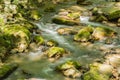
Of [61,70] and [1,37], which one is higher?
[1,37]

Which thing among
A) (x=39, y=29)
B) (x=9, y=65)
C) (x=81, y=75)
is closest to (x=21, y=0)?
(x=39, y=29)

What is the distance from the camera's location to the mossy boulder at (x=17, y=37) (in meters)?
13.5

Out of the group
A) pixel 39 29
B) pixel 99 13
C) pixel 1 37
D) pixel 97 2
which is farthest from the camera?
pixel 97 2

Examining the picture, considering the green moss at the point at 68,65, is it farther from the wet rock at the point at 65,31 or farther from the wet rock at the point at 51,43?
the wet rock at the point at 65,31

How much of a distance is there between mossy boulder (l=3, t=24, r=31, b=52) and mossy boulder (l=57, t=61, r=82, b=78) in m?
2.98

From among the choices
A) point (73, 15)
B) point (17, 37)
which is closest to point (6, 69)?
point (17, 37)

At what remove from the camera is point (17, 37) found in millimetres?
13914

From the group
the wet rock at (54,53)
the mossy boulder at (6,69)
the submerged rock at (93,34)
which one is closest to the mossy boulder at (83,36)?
the submerged rock at (93,34)

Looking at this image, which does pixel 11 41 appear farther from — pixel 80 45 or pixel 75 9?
pixel 75 9

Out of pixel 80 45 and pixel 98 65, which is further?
pixel 80 45

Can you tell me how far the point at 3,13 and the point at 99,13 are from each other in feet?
22.6

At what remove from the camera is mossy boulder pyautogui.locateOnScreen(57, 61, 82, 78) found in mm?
10852

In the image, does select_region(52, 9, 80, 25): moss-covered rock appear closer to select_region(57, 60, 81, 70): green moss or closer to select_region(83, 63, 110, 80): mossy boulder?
select_region(57, 60, 81, 70): green moss

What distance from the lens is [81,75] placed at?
10875 mm
